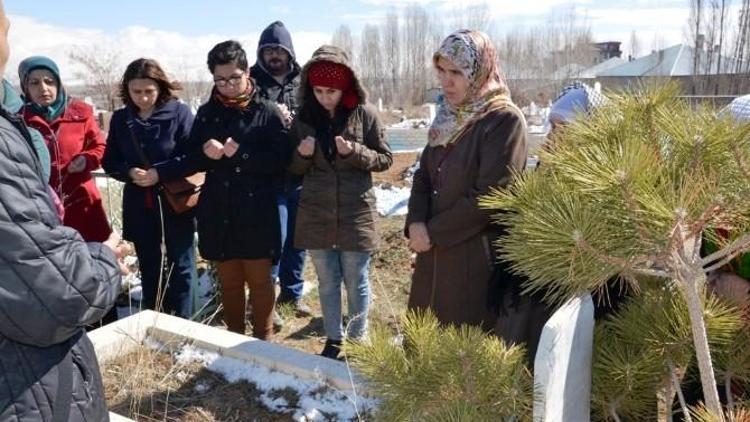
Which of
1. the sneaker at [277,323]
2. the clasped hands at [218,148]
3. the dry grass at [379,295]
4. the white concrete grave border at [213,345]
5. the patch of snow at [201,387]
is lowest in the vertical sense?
the dry grass at [379,295]

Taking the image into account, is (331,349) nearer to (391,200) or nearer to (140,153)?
(140,153)

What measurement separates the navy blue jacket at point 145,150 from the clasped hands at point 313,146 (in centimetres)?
75

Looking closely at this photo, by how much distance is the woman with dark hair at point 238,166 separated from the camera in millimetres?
3326

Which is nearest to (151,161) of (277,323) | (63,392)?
(277,323)

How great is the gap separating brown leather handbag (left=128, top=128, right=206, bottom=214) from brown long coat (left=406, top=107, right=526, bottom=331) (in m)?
1.65

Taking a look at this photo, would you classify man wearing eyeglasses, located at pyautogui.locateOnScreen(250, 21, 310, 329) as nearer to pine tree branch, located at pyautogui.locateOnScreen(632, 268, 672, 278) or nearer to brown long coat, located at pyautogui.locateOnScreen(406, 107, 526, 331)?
brown long coat, located at pyautogui.locateOnScreen(406, 107, 526, 331)

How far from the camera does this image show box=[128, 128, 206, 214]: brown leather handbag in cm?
361

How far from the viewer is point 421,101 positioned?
4641cm

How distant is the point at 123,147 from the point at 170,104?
0.36 m

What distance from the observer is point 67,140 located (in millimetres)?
3707

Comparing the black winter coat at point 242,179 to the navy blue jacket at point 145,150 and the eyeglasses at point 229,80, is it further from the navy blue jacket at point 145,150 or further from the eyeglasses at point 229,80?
the navy blue jacket at point 145,150

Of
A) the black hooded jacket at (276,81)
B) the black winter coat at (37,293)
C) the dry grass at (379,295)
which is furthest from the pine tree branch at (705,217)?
the black hooded jacket at (276,81)

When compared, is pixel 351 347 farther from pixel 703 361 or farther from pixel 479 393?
pixel 703 361

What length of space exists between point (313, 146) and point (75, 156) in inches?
59.1
